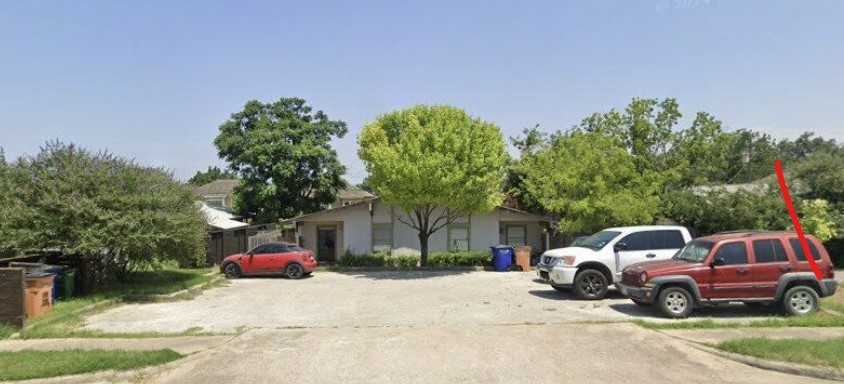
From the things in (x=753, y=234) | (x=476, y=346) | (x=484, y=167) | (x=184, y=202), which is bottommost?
(x=476, y=346)

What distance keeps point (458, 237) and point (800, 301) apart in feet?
61.5

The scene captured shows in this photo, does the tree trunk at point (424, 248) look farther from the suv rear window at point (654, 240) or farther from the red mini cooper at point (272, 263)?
the suv rear window at point (654, 240)

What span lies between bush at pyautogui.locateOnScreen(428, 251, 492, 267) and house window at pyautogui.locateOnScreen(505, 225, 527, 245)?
12.4 ft

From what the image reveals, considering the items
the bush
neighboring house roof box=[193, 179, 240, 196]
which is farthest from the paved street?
neighboring house roof box=[193, 179, 240, 196]

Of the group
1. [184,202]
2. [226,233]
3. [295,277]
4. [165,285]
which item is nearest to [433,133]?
[295,277]

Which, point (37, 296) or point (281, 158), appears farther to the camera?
point (281, 158)

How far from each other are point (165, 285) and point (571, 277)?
1275 centimetres

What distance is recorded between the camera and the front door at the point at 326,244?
31.6 metres

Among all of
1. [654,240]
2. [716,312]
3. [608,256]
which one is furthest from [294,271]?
[716,312]

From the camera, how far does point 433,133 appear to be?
22.9 metres

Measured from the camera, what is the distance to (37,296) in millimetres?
13047

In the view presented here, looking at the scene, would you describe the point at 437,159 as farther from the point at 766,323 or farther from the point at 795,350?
the point at 795,350

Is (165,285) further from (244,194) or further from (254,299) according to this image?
(244,194)

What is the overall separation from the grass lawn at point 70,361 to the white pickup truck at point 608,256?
31.5 ft
